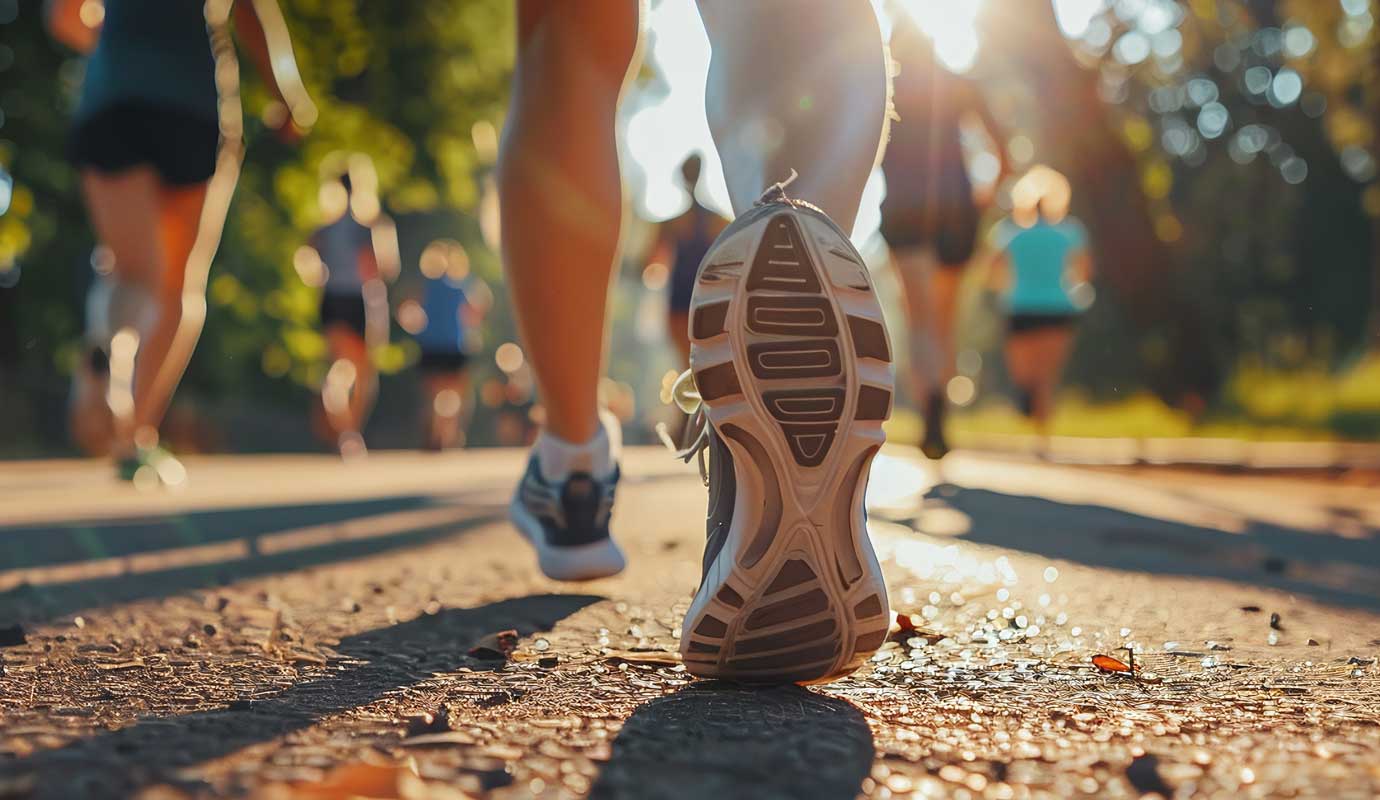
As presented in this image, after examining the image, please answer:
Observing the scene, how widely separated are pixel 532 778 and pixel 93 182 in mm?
3864

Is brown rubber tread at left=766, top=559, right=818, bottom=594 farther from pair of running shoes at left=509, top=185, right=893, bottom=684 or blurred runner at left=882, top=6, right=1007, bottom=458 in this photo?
blurred runner at left=882, top=6, right=1007, bottom=458

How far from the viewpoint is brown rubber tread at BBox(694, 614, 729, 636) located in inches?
56.0

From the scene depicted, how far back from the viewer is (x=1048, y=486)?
5660mm

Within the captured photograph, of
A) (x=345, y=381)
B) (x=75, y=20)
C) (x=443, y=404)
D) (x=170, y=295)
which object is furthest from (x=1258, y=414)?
(x=75, y=20)

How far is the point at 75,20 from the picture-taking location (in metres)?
4.25

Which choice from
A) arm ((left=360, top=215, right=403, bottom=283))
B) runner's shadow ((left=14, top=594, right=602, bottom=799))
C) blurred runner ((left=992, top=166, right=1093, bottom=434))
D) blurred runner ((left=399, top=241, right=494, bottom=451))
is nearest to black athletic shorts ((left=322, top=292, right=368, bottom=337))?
arm ((left=360, top=215, right=403, bottom=283))

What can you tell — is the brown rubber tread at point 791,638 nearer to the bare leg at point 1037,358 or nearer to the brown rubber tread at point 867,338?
the brown rubber tread at point 867,338

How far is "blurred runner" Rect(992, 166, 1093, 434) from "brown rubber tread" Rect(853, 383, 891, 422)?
24.1 ft

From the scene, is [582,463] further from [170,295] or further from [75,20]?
[75,20]

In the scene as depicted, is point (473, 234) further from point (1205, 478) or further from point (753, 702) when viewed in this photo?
point (753, 702)

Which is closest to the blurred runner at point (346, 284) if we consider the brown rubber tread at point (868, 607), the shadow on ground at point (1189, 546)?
the shadow on ground at point (1189, 546)

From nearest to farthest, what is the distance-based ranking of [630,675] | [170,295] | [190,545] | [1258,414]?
[630,675]
[190,545]
[170,295]
[1258,414]

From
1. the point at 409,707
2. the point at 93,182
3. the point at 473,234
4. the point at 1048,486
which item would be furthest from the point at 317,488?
the point at 473,234

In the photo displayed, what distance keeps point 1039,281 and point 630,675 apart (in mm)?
7486
